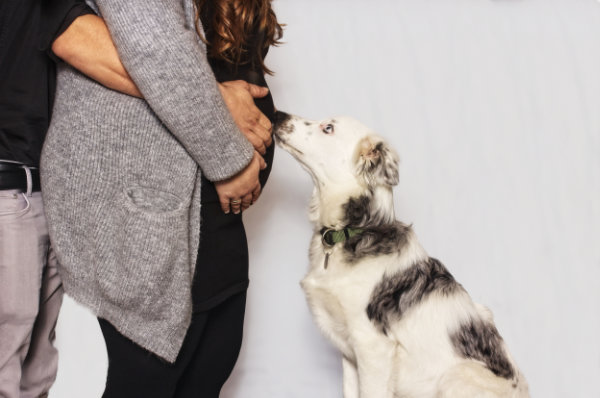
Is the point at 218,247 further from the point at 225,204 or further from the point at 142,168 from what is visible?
the point at 142,168

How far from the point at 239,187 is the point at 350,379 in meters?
1.07

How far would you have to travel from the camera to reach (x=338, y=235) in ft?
6.56

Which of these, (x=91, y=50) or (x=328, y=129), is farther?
(x=328, y=129)

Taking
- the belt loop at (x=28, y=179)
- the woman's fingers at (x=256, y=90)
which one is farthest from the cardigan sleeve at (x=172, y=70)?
the belt loop at (x=28, y=179)

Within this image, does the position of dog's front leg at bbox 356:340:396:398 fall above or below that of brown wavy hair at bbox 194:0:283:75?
below

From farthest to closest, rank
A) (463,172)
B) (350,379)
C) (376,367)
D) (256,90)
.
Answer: (463,172)
(350,379)
(376,367)
(256,90)

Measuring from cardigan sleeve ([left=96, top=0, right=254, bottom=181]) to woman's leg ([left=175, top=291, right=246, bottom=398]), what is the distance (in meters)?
0.48

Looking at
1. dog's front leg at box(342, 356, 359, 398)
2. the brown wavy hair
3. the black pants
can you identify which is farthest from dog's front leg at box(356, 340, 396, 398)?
the brown wavy hair

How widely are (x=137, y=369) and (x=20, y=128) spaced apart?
61cm

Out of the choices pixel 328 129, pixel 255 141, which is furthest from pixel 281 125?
pixel 255 141

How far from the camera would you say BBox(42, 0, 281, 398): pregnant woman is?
1.14 m

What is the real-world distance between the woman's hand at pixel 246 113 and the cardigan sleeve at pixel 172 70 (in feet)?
0.33

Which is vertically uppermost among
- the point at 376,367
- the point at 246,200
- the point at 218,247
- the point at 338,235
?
the point at 246,200

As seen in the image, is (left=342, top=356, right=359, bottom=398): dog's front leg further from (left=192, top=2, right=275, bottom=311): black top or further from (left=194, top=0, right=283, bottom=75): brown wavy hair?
(left=194, top=0, right=283, bottom=75): brown wavy hair
